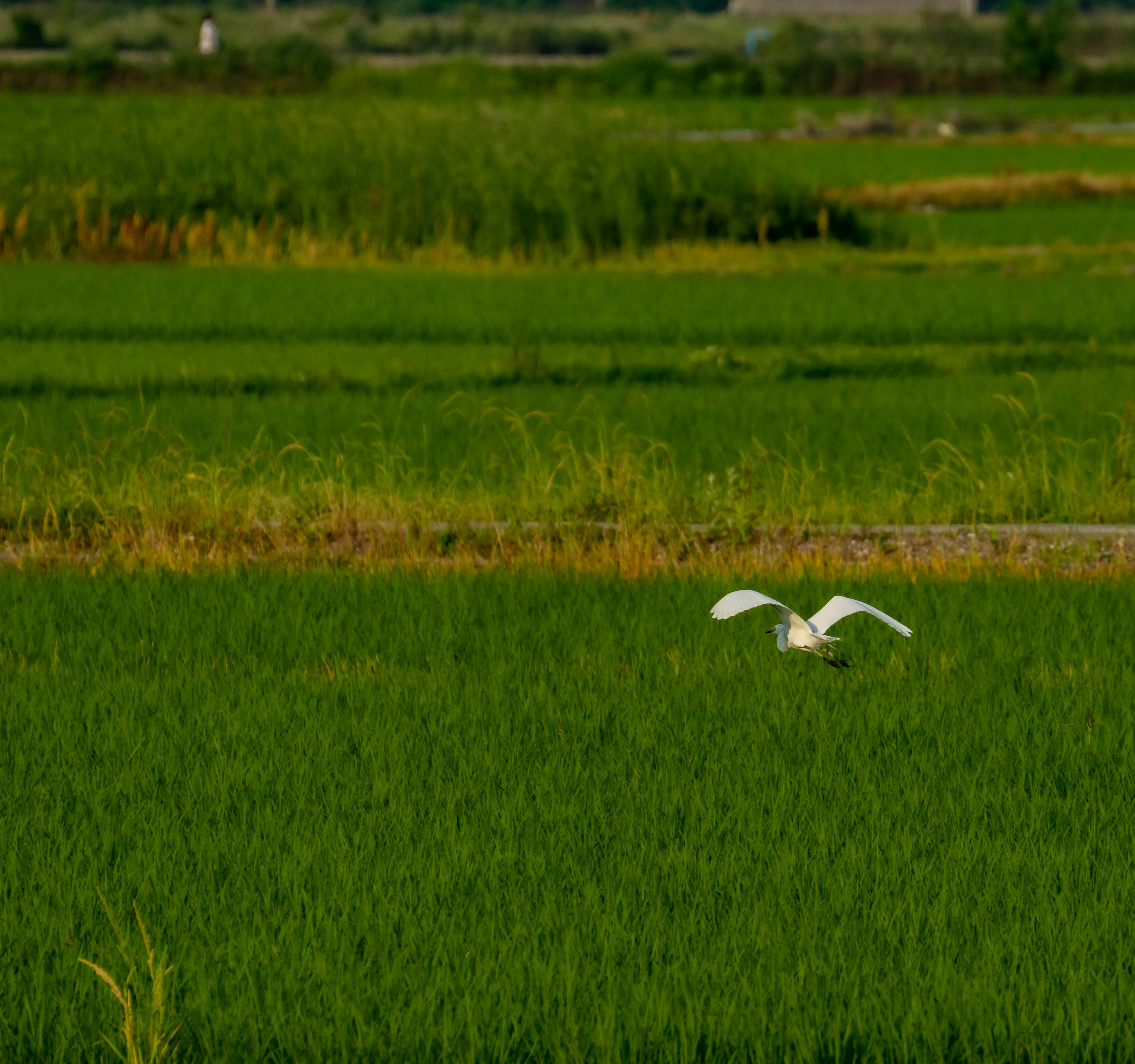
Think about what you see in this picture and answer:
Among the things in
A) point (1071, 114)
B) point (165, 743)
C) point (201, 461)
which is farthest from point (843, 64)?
point (165, 743)

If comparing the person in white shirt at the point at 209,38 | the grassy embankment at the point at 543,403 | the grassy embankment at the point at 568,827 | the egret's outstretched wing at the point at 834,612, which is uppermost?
the egret's outstretched wing at the point at 834,612

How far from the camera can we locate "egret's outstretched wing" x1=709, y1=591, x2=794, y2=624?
464 cm

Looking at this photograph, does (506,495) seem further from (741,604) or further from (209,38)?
(209,38)

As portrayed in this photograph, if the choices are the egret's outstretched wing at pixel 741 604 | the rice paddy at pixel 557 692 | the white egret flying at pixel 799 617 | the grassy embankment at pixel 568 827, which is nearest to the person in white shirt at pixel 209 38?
the rice paddy at pixel 557 692

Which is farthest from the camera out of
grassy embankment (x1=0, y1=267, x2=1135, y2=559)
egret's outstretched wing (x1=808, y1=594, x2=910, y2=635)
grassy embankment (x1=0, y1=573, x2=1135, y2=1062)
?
grassy embankment (x1=0, y1=267, x2=1135, y2=559)

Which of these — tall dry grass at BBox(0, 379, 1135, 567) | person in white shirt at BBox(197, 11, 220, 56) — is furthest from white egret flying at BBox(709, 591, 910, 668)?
person in white shirt at BBox(197, 11, 220, 56)

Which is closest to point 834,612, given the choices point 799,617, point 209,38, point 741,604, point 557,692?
point 799,617

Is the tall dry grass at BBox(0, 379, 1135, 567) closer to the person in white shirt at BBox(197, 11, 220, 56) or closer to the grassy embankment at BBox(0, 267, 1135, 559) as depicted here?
the grassy embankment at BBox(0, 267, 1135, 559)

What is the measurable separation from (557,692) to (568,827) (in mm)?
1163

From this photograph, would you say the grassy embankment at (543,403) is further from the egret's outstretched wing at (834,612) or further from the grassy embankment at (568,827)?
the egret's outstretched wing at (834,612)

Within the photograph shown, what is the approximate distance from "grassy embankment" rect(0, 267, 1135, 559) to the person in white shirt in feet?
84.1

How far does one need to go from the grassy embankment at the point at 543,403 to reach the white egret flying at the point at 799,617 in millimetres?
2473

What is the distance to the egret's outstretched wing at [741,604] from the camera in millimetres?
4637

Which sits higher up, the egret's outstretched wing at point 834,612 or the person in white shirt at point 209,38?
the egret's outstretched wing at point 834,612
